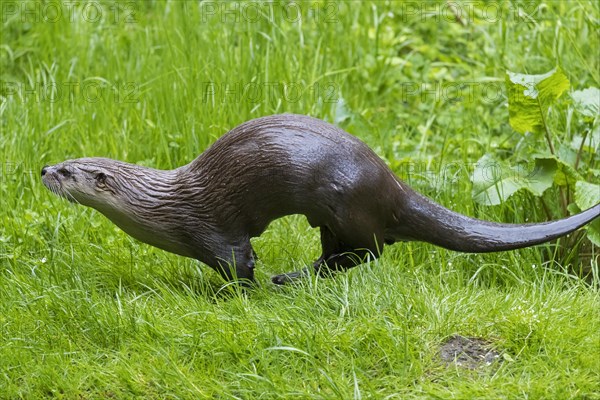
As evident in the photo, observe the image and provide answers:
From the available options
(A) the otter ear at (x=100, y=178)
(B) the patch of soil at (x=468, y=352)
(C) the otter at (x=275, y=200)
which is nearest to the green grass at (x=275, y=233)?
(B) the patch of soil at (x=468, y=352)

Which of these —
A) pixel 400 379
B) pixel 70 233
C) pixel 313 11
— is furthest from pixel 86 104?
pixel 400 379

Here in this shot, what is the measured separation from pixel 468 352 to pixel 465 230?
53 centimetres

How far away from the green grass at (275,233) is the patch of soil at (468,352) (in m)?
0.04

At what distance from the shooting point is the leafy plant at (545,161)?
4.44 m

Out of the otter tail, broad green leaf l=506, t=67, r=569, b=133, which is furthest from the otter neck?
broad green leaf l=506, t=67, r=569, b=133

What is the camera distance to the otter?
374 centimetres

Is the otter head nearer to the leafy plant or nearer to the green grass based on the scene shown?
the green grass

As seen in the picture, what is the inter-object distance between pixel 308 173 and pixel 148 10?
12.0 ft

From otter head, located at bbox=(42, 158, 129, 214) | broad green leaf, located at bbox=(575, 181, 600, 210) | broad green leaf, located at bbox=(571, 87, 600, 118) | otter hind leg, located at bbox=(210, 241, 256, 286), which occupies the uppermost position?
broad green leaf, located at bbox=(571, 87, 600, 118)

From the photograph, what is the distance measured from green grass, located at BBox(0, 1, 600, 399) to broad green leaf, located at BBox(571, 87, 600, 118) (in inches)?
12.9

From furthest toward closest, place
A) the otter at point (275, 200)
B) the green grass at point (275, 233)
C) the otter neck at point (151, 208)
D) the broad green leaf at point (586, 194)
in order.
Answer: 1. the broad green leaf at point (586, 194)
2. the otter neck at point (151, 208)
3. the otter at point (275, 200)
4. the green grass at point (275, 233)

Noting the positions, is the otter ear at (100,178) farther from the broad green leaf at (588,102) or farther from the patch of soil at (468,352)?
the broad green leaf at (588,102)

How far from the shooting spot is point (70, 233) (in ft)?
15.7

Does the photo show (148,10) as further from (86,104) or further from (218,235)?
(218,235)
